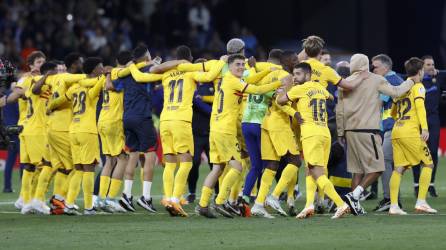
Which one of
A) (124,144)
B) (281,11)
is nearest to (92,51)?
(281,11)

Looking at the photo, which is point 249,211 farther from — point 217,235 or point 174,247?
point 174,247

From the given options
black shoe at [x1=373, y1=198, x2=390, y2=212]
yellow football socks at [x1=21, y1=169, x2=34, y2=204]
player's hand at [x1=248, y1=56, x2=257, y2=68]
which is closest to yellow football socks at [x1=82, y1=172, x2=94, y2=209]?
yellow football socks at [x1=21, y1=169, x2=34, y2=204]

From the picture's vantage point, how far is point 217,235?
44.9 ft

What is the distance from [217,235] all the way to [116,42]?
729 inches

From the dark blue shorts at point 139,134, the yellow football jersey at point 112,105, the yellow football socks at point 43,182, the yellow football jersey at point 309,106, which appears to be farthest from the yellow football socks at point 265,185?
the yellow football socks at point 43,182

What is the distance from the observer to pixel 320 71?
16.2 meters

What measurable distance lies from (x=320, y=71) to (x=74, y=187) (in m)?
3.84

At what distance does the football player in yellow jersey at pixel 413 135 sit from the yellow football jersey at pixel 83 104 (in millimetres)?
4169

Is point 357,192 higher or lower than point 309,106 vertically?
lower

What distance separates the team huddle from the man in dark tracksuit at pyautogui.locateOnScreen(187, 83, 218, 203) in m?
1.58

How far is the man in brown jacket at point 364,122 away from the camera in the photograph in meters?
16.0

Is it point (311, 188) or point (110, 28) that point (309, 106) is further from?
point (110, 28)

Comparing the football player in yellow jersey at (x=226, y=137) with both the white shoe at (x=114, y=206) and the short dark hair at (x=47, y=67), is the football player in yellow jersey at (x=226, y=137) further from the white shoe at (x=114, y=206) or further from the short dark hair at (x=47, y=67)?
the short dark hair at (x=47, y=67)

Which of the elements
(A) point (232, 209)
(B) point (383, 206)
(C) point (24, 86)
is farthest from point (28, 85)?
(B) point (383, 206)
